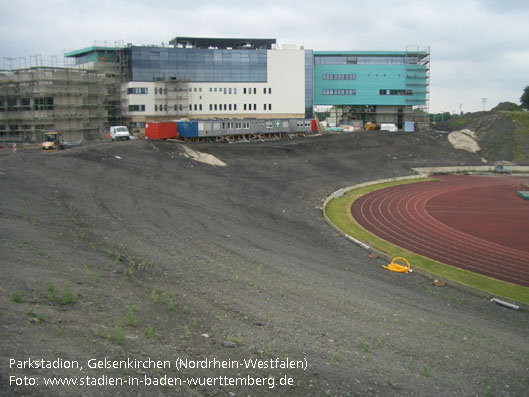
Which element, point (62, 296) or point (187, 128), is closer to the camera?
point (62, 296)

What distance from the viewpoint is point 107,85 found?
79.0m

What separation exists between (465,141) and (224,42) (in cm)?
4779

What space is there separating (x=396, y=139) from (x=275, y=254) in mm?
60793

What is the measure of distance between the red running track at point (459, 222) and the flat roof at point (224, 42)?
45.5 meters

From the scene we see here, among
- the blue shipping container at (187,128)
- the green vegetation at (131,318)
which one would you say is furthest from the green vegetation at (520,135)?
the green vegetation at (131,318)

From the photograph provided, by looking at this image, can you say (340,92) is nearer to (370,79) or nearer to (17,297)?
(370,79)

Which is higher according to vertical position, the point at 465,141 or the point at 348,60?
the point at 348,60

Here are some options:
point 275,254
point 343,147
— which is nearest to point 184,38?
point 343,147

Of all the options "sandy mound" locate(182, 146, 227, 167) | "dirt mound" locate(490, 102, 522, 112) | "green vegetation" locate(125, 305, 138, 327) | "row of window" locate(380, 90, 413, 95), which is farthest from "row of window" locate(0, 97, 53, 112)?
"dirt mound" locate(490, 102, 522, 112)

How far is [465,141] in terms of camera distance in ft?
283

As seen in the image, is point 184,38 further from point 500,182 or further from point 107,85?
point 500,182

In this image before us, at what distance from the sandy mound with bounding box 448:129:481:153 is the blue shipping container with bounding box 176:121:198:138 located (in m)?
46.9

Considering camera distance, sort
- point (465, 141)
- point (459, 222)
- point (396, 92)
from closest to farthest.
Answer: point (459, 222) → point (465, 141) → point (396, 92)

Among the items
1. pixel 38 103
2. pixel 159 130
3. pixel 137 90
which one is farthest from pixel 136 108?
pixel 159 130
